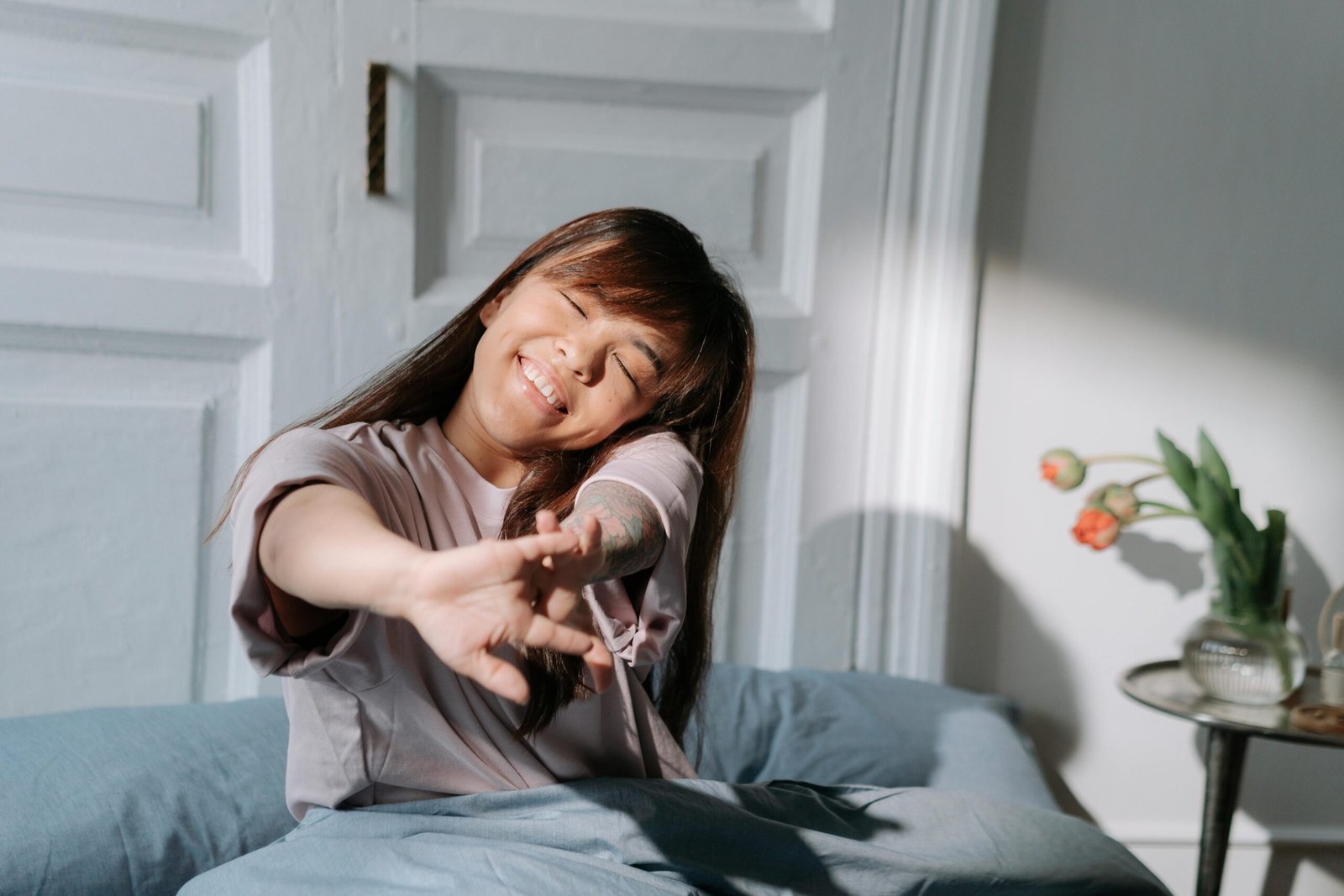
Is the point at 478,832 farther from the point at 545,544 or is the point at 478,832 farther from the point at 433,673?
the point at 545,544

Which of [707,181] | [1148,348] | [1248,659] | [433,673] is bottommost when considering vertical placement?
[1248,659]

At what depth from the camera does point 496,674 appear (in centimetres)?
58

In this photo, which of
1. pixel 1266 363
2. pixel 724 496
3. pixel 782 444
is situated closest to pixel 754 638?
pixel 782 444

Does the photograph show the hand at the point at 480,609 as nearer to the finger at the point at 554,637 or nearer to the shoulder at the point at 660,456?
the finger at the point at 554,637

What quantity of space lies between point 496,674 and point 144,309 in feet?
3.93

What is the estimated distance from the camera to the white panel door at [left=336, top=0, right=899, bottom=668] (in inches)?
62.9

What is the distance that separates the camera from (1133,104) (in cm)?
179

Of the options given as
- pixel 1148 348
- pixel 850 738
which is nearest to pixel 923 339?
pixel 1148 348

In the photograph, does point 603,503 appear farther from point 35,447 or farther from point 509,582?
point 35,447

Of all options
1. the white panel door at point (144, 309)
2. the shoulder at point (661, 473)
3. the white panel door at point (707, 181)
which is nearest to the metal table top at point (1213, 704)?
the white panel door at point (707, 181)

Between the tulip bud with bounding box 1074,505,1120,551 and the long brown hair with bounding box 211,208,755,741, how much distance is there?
2.65ft

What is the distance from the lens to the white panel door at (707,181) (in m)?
1.60

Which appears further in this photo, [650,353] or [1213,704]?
[1213,704]

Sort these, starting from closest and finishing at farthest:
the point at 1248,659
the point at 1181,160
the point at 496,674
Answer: the point at 496,674, the point at 1248,659, the point at 1181,160
